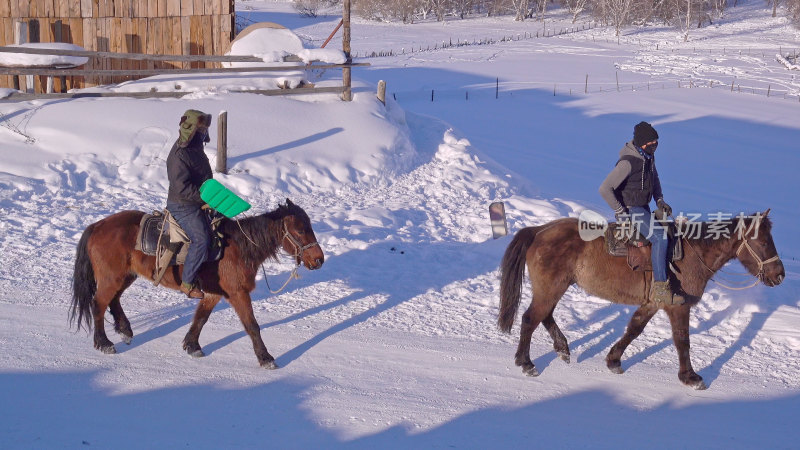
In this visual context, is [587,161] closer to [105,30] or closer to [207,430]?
[105,30]

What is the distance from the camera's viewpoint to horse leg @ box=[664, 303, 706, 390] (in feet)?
22.3

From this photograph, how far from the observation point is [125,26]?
1686 cm

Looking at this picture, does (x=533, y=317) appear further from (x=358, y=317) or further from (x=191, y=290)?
(x=191, y=290)

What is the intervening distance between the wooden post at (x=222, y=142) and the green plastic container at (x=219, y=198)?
6451 mm

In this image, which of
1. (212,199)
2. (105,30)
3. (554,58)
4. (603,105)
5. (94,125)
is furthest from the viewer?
(554,58)

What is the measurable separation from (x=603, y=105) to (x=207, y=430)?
30.2 meters

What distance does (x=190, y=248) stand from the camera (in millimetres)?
6543

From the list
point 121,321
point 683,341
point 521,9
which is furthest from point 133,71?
point 521,9

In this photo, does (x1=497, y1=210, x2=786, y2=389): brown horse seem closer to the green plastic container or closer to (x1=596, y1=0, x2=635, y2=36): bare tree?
the green plastic container

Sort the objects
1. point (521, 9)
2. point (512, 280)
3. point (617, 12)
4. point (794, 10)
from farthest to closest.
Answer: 1. point (521, 9)
2. point (794, 10)
3. point (617, 12)
4. point (512, 280)

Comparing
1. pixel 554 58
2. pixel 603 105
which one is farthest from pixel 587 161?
pixel 554 58

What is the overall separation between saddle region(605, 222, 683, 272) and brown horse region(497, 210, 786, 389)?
10 cm

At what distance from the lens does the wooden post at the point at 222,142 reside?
12641 mm

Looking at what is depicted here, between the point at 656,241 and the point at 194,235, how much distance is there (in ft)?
14.3
